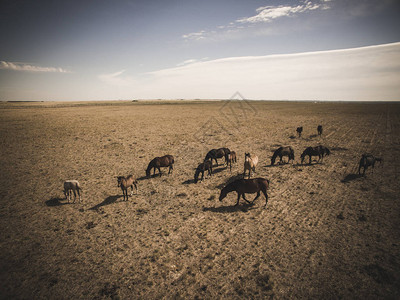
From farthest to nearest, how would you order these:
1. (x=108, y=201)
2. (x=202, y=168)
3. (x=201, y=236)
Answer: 1. (x=202, y=168)
2. (x=108, y=201)
3. (x=201, y=236)

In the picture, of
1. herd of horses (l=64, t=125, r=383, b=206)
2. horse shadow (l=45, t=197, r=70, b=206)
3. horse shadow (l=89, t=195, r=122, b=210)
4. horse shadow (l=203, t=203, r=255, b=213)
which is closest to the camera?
horse shadow (l=203, t=203, r=255, b=213)

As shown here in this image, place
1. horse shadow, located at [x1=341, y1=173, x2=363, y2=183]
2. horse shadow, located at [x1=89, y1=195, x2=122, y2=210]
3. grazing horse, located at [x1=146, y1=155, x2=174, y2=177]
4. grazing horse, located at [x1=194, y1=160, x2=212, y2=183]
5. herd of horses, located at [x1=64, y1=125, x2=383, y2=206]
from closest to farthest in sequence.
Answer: herd of horses, located at [x1=64, y1=125, x2=383, y2=206] → horse shadow, located at [x1=89, y1=195, x2=122, y2=210] → horse shadow, located at [x1=341, y1=173, x2=363, y2=183] → grazing horse, located at [x1=194, y1=160, x2=212, y2=183] → grazing horse, located at [x1=146, y1=155, x2=174, y2=177]

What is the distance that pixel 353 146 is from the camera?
61.6 ft

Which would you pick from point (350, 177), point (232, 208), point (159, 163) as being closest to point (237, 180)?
point (232, 208)

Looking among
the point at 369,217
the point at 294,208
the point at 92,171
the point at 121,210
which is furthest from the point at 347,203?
the point at 92,171

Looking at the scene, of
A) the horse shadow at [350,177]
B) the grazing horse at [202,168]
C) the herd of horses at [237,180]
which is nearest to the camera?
the herd of horses at [237,180]

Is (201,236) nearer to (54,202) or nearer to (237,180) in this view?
(237,180)

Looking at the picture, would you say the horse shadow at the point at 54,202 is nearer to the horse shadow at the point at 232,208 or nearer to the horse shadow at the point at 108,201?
the horse shadow at the point at 108,201

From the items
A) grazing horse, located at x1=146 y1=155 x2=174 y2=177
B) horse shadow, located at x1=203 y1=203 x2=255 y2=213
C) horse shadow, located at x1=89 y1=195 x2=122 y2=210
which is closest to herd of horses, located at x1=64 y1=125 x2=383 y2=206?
grazing horse, located at x1=146 y1=155 x2=174 y2=177

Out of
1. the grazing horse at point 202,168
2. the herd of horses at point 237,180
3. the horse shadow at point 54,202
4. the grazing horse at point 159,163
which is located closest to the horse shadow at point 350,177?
the herd of horses at point 237,180

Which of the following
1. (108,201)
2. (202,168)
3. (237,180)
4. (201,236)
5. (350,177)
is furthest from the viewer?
(202,168)

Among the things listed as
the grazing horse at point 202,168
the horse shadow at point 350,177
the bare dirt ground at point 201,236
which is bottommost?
the bare dirt ground at point 201,236

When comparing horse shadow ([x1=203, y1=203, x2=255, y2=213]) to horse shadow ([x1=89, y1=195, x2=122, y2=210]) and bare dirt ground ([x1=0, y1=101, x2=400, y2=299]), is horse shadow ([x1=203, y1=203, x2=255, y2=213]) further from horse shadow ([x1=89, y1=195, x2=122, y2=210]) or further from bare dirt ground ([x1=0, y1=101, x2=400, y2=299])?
horse shadow ([x1=89, y1=195, x2=122, y2=210])

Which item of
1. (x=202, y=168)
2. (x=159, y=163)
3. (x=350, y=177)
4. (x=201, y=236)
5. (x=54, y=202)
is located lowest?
(x=201, y=236)
